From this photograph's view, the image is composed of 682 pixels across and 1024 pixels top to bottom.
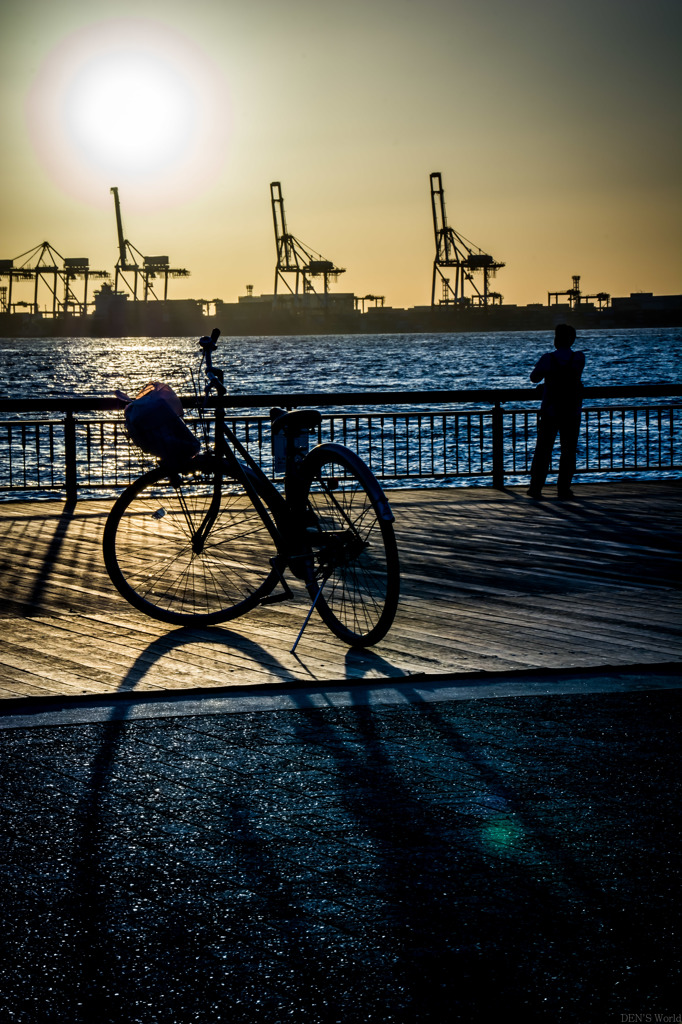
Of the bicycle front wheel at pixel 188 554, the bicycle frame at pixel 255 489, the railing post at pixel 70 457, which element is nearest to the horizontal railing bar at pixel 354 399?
the railing post at pixel 70 457

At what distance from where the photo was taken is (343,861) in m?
3.25

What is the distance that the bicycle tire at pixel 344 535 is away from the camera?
5.46 metres

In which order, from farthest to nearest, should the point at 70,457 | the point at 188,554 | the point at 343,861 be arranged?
the point at 70,457, the point at 188,554, the point at 343,861

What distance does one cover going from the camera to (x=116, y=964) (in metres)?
2.71

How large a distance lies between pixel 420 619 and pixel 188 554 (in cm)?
195

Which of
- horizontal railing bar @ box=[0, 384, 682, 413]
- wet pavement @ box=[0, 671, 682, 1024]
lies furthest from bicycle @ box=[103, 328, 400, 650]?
horizontal railing bar @ box=[0, 384, 682, 413]

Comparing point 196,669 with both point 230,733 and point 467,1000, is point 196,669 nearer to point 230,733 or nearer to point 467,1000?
point 230,733

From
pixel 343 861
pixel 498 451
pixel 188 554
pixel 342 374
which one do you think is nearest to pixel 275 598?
pixel 188 554

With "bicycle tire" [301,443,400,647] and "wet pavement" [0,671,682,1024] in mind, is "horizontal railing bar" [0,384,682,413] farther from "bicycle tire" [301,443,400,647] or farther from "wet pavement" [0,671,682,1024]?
"wet pavement" [0,671,682,1024]

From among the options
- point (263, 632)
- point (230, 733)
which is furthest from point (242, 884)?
point (263, 632)

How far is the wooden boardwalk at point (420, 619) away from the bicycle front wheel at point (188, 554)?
158mm

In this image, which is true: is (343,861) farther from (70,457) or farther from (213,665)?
(70,457)

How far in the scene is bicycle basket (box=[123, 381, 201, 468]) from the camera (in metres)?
6.06

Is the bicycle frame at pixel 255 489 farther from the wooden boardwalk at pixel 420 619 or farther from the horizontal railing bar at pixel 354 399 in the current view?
the horizontal railing bar at pixel 354 399
